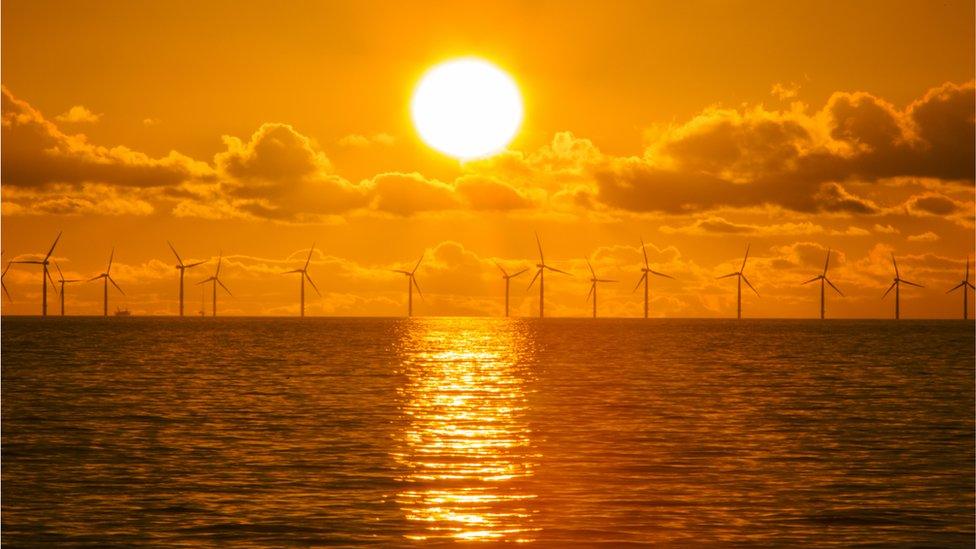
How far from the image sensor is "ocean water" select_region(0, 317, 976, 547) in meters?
32.7

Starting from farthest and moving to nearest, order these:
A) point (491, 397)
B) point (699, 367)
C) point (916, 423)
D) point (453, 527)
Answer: point (699, 367), point (491, 397), point (916, 423), point (453, 527)

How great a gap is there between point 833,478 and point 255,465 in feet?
68.7

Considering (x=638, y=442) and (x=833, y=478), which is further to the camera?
(x=638, y=442)

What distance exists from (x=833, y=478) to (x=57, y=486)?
87.5 ft

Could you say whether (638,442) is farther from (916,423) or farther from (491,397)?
(491,397)

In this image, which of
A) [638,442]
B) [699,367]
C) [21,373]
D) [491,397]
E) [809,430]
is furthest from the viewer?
[699,367]

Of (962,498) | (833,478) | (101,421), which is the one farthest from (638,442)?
(101,421)

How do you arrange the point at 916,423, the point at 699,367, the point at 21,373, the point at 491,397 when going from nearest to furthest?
the point at 916,423 < the point at 491,397 < the point at 21,373 < the point at 699,367

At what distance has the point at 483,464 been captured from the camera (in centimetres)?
4447

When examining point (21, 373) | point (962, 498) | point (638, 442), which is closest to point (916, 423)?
point (638, 442)

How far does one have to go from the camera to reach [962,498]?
38125mm

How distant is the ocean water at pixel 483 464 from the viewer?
32.7 m

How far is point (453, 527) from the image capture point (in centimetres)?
3256

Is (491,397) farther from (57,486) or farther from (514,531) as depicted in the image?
(514,531)
